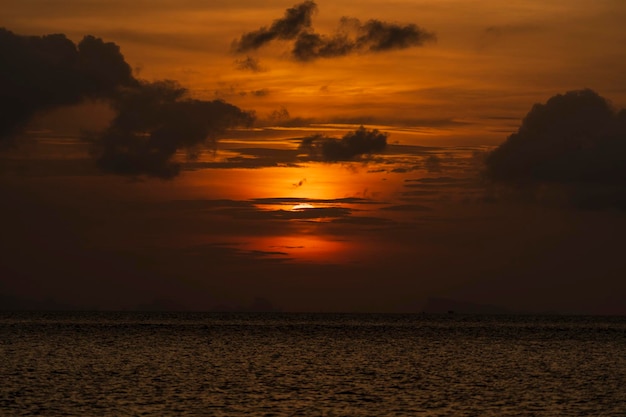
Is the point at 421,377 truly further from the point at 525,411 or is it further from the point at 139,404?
the point at 139,404

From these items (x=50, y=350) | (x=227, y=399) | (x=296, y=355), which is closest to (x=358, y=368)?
(x=296, y=355)

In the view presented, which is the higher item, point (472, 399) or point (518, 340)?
point (472, 399)

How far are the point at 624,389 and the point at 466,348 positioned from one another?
5553 centimetres

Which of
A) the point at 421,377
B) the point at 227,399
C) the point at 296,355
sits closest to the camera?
the point at 227,399

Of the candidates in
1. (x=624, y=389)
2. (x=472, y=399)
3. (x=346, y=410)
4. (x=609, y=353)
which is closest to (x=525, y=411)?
(x=472, y=399)

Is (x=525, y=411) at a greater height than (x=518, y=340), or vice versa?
(x=525, y=411)

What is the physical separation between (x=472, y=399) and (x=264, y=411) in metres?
14.8

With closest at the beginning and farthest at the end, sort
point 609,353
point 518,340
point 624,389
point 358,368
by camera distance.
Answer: point 624,389
point 358,368
point 609,353
point 518,340

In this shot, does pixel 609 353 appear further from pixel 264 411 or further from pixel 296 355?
pixel 264 411

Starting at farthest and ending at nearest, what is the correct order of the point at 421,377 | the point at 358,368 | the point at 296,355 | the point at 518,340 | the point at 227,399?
the point at 518,340 < the point at 296,355 < the point at 358,368 < the point at 421,377 < the point at 227,399

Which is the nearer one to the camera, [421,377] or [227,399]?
[227,399]

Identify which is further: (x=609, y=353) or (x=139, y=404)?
(x=609, y=353)

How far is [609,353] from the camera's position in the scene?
118 meters

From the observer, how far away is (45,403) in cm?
5984
